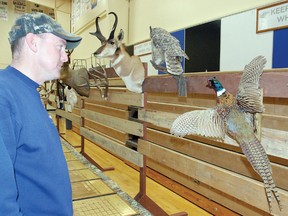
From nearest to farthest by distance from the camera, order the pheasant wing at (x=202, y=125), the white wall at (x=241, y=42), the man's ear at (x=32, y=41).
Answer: the man's ear at (x=32, y=41) < the pheasant wing at (x=202, y=125) < the white wall at (x=241, y=42)

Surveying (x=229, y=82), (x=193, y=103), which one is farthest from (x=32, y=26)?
(x=193, y=103)

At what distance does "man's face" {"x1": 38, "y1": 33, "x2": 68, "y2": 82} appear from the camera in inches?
36.4

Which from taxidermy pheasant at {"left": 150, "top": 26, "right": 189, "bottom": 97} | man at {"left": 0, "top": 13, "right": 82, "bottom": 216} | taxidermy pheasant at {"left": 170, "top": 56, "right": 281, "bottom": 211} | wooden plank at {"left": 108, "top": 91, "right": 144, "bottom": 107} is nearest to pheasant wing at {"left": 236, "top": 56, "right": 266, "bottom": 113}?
taxidermy pheasant at {"left": 170, "top": 56, "right": 281, "bottom": 211}

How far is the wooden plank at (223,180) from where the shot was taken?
1228mm

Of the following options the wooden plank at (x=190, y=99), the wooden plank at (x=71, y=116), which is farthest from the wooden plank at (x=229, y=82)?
the wooden plank at (x=71, y=116)

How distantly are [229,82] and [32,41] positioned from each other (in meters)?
0.91

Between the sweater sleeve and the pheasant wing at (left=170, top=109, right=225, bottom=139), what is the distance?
715 millimetres

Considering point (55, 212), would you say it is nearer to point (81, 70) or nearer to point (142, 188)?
point (142, 188)

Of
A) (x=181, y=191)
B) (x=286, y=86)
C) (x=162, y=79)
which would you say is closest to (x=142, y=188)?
(x=181, y=191)

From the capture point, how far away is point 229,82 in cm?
132

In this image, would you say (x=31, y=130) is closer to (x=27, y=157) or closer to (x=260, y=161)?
(x=27, y=157)

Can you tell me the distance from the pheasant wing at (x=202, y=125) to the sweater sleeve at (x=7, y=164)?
72cm

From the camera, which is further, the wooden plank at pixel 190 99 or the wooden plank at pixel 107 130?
the wooden plank at pixel 107 130

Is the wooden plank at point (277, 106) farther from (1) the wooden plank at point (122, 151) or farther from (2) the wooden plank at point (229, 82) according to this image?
(1) the wooden plank at point (122, 151)
